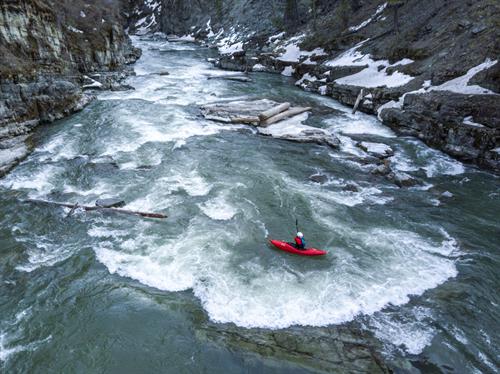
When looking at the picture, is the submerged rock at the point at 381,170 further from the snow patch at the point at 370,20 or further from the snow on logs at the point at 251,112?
the snow patch at the point at 370,20

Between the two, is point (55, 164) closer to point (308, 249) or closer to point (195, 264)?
point (195, 264)

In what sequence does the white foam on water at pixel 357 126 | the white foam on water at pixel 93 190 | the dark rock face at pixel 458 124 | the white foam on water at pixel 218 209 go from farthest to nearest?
the white foam on water at pixel 357 126, the dark rock face at pixel 458 124, the white foam on water at pixel 93 190, the white foam on water at pixel 218 209

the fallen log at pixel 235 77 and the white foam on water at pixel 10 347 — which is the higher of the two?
the white foam on water at pixel 10 347

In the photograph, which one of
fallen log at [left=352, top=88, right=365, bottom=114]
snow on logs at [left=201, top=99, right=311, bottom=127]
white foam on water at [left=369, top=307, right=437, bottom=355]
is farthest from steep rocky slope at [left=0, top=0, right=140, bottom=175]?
fallen log at [left=352, top=88, right=365, bottom=114]

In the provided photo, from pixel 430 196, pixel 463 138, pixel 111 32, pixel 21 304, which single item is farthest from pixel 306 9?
pixel 21 304

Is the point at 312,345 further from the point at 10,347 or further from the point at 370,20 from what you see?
the point at 370,20

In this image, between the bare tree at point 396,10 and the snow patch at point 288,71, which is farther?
the snow patch at point 288,71

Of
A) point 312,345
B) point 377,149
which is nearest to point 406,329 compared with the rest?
A: point 312,345

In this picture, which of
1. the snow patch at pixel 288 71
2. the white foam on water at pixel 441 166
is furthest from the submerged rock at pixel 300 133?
the snow patch at pixel 288 71
